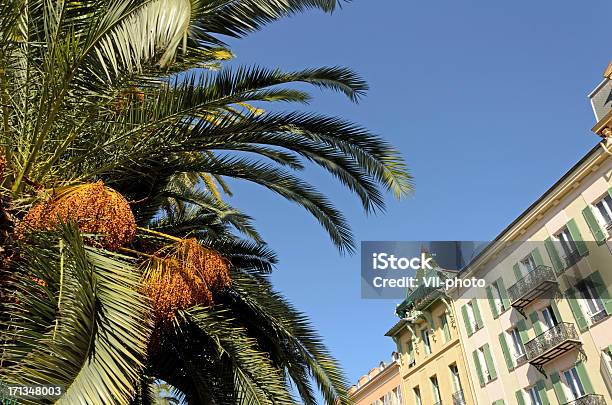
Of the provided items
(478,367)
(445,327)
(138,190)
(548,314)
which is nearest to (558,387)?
(548,314)

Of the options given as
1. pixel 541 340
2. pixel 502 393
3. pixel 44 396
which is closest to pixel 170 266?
pixel 44 396

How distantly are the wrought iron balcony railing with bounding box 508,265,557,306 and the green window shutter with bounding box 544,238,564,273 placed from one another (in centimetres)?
32

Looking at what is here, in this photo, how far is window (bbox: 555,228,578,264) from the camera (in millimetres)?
20484

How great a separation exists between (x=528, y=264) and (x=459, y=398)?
27.1ft

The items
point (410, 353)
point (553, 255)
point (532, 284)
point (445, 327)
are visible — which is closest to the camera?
point (553, 255)

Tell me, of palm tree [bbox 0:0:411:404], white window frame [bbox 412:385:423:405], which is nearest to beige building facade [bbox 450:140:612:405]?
white window frame [bbox 412:385:423:405]

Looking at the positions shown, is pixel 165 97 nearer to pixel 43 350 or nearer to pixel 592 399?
pixel 43 350

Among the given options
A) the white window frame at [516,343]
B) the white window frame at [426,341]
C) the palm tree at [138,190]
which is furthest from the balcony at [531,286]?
the palm tree at [138,190]

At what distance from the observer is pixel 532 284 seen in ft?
71.8

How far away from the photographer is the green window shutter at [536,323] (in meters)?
21.8

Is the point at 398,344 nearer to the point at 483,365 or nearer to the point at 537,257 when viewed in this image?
the point at 483,365

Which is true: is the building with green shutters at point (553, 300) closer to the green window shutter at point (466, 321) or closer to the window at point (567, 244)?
the window at point (567, 244)

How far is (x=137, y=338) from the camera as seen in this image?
366cm

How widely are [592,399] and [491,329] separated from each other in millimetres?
6680
